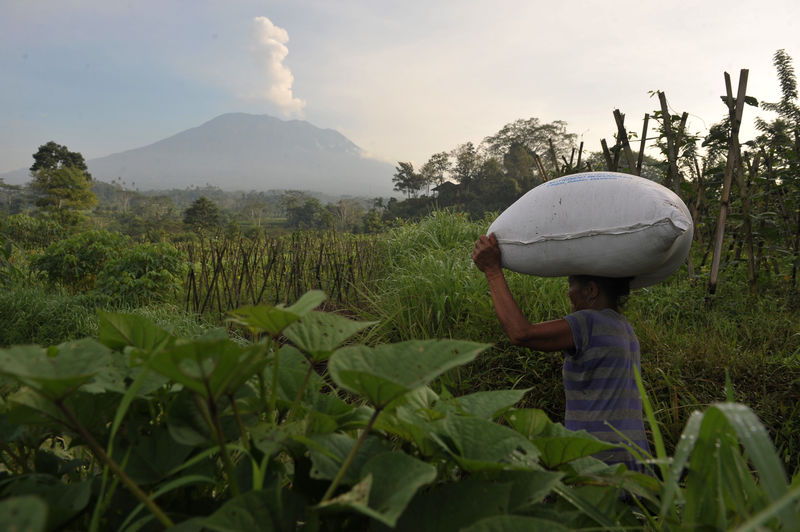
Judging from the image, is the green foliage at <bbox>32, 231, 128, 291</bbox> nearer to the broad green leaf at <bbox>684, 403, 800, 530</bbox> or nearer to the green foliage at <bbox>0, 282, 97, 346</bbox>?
the green foliage at <bbox>0, 282, 97, 346</bbox>

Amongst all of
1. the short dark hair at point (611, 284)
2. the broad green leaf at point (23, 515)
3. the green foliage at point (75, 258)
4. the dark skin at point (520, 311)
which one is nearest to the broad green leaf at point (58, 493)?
the broad green leaf at point (23, 515)

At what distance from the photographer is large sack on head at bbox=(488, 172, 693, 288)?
141 centimetres

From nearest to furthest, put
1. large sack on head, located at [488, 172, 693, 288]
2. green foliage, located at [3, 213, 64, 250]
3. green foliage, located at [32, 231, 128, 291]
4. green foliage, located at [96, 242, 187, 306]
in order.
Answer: large sack on head, located at [488, 172, 693, 288] → green foliage, located at [96, 242, 187, 306] → green foliage, located at [32, 231, 128, 291] → green foliage, located at [3, 213, 64, 250]

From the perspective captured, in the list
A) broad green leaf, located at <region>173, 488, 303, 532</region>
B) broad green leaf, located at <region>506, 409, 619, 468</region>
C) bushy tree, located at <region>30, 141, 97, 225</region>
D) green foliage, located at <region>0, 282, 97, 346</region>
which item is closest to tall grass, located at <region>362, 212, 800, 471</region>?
broad green leaf, located at <region>506, 409, 619, 468</region>

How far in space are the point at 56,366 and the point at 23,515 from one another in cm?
10

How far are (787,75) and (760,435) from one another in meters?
34.2

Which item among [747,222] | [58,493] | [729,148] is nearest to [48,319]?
[58,493]

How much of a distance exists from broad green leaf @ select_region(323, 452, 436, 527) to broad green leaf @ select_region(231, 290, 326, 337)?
0.14 m

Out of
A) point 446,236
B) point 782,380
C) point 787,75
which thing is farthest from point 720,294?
point 787,75

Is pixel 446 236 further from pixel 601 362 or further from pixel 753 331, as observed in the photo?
pixel 601 362

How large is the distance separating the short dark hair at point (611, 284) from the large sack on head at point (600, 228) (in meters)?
0.08

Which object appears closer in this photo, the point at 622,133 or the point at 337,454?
the point at 337,454

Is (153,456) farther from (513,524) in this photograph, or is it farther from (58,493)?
(513,524)

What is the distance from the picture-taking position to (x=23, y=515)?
23 cm
